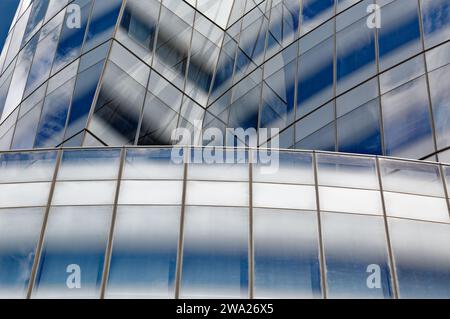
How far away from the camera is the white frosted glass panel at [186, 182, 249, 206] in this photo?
2042 centimetres

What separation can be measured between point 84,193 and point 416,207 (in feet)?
29.1

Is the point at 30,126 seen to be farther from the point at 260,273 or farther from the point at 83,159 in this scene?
the point at 260,273

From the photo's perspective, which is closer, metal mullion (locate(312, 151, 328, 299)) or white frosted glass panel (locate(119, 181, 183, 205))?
metal mullion (locate(312, 151, 328, 299))

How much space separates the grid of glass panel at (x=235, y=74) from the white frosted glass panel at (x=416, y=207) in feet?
10.7

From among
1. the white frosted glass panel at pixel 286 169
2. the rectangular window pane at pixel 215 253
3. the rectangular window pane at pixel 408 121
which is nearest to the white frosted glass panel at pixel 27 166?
the rectangular window pane at pixel 215 253

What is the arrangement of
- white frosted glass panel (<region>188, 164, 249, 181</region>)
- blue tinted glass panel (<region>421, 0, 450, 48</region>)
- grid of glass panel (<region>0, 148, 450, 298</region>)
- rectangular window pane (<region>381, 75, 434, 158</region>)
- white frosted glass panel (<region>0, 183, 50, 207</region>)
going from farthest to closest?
blue tinted glass panel (<region>421, 0, 450, 48</region>) < rectangular window pane (<region>381, 75, 434, 158</region>) < white frosted glass panel (<region>188, 164, 249, 181</region>) < white frosted glass panel (<region>0, 183, 50, 207</region>) < grid of glass panel (<region>0, 148, 450, 298</region>)

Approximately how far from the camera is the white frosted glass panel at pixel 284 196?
20.4m

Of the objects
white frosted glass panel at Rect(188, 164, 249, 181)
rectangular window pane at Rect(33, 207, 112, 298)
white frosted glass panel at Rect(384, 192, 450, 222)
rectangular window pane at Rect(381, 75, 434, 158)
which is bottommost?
rectangular window pane at Rect(33, 207, 112, 298)

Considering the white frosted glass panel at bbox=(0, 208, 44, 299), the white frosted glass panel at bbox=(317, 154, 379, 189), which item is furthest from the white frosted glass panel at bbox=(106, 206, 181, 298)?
the white frosted glass panel at bbox=(317, 154, 379, 189)

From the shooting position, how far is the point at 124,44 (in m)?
31.3

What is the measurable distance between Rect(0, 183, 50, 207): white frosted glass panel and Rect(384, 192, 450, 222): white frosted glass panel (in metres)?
9.15

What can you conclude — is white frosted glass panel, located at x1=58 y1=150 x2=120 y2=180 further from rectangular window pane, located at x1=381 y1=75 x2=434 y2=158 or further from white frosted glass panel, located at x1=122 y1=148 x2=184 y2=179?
rectangular window pane, located at x1=381 y1=75 x2=434 y2=158

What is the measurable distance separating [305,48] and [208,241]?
47.1 feet

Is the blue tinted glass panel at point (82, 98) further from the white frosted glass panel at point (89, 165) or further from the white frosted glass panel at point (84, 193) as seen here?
the white frosted glass panel at point (84, 193)
